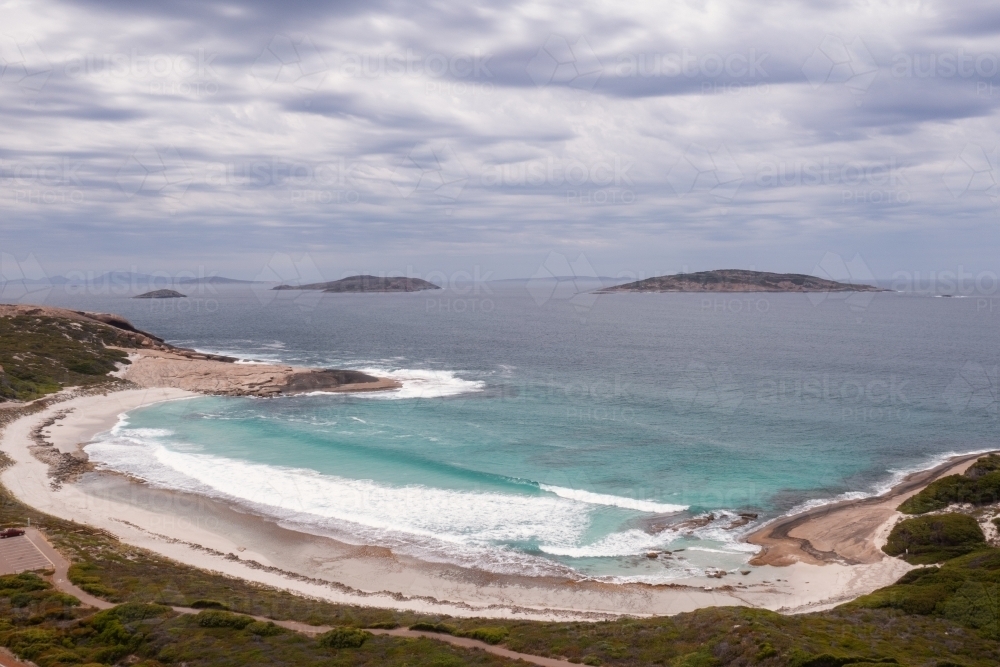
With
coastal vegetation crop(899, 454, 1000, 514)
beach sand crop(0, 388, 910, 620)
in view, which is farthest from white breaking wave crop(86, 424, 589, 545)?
coastal vegetation crop(899, 454, 1000, 514)

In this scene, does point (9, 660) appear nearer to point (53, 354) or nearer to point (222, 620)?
point (222, 620)

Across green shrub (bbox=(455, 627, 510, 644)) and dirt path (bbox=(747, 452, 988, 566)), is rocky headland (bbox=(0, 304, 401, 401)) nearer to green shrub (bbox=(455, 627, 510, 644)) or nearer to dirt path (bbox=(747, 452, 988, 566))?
dirt path (bbox=(747, 452, 988, 566))

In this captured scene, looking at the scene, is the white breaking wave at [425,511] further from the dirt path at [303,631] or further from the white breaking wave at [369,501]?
the dirt path at [303,631]

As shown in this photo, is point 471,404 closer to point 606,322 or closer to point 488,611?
point 488,611

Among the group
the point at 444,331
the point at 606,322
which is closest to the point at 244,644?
the point at 444,331

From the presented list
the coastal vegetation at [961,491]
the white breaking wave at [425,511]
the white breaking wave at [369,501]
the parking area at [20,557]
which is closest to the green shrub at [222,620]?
the parking area at [20,557]
